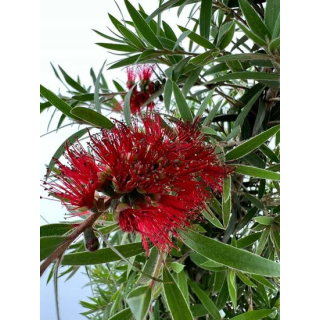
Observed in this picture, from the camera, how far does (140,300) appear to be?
41cm

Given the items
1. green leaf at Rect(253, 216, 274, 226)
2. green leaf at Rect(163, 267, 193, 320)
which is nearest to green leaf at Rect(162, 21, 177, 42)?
green leaf at Rect(253, 216, 274, 226)

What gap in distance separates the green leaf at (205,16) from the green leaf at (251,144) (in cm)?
19

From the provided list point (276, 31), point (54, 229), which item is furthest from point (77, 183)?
point (276, 31)

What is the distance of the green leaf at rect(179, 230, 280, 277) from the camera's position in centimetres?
36

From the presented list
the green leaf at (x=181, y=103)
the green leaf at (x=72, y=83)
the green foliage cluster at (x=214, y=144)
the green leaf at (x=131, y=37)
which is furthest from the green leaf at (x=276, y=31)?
the green leaf at (x=72, y=83)

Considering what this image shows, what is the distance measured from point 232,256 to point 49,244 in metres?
0.16

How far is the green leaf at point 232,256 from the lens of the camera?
14.4 inches

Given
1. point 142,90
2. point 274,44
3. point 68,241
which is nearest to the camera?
point 68,241

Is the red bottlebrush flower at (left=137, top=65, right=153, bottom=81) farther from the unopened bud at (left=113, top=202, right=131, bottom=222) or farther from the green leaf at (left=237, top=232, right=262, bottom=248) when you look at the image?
the unopened bud at (left=113, top=202, right=131, bottom=222)

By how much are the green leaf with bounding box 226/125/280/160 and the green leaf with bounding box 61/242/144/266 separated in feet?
0.48

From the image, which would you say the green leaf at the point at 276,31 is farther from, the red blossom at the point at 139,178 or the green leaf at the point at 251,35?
the red blossom at the point at 139,178

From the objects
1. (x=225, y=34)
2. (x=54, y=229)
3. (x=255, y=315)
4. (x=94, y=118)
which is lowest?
(x=255, y=315)

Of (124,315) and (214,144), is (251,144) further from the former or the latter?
(124,315)
